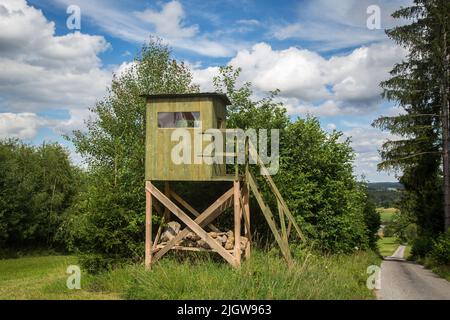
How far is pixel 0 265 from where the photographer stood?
95.6 feet

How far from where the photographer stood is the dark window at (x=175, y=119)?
13789 millimetres

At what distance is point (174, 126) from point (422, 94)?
15.9m

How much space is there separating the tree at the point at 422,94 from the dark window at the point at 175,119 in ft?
45.6

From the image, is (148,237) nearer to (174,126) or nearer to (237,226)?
(237,226)

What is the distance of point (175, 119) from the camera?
1388cm

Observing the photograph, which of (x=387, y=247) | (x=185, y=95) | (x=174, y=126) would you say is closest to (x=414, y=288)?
(x=174, y=126)

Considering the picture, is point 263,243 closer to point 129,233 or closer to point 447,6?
point 129,233

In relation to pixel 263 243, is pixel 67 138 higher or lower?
higher

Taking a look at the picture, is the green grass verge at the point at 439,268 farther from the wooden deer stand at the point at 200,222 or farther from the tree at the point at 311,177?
the wooden deer stand at the point at 200,222

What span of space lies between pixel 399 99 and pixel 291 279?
1685 cm

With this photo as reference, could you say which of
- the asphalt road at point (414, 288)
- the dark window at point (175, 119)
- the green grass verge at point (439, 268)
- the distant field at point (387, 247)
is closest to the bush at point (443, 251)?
the green grass verge at point (439, 268)

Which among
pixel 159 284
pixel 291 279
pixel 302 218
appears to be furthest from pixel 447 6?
pixel 159 284

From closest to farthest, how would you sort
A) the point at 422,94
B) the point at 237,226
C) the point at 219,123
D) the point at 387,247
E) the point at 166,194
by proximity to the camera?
the point at 237,226, the point at 219,123, the point at 166,194, the point at 422,94, the point at 387,247

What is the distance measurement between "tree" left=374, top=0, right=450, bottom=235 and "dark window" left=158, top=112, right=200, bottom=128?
1391 cm
